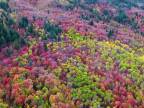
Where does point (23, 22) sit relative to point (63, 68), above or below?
above

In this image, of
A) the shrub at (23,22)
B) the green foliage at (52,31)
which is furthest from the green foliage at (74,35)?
the shrub at (23,22)

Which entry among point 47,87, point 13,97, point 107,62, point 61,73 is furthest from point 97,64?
point 13,97

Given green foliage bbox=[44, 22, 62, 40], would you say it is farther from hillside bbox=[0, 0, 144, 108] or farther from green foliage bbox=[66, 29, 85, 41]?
green foliage bbox=[66, 29, 85, 41]

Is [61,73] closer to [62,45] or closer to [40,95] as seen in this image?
[40,95]

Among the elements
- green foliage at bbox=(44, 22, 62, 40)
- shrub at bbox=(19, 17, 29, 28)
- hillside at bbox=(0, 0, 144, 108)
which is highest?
shrub at bbox=(19, 17, 29, 28)

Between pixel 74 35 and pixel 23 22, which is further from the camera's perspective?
pixel 74 35

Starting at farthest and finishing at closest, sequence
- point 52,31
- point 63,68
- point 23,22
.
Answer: point 52,31, point 23,22, point 63,68

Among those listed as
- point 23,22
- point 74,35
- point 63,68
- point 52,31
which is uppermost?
point 23,22

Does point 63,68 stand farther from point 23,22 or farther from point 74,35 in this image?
point 74,35

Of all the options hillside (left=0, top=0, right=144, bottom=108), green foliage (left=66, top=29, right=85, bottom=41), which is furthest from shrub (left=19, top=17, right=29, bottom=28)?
green foliage (left=66, top=29, right=85, bottom=41)

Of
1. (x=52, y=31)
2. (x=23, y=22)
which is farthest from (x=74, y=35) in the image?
(x=23, y=22)
